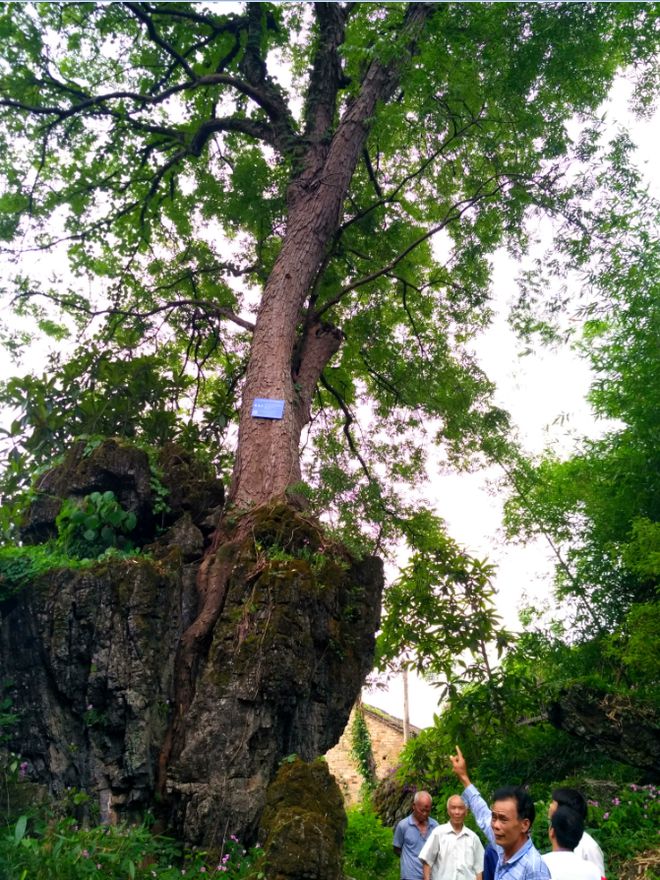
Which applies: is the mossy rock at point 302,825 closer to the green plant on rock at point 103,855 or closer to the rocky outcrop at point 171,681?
the green plant on rock at point 103,855

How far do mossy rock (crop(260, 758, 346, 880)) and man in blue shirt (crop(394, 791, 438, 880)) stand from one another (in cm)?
156

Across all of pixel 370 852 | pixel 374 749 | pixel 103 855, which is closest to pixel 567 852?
pixel 103 855

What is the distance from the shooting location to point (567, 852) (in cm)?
281

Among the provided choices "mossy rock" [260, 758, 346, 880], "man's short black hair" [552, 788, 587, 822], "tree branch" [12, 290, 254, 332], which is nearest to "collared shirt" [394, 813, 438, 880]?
"mossy rock" [260, 758, 346, 880]

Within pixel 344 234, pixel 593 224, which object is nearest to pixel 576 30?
pixel 593 224

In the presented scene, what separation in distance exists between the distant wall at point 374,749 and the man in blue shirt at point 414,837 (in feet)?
45.4

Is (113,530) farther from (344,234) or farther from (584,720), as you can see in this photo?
(344,234)

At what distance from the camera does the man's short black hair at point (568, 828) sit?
9.32ft

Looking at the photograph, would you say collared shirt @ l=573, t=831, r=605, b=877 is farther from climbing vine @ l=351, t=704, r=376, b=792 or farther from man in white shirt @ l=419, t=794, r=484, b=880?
climbing vine @ l=351, t=704, r=376, b=792

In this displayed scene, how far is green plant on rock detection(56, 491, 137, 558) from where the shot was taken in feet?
15.5

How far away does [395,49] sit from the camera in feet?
20.8

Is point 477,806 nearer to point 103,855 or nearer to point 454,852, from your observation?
point 454,852

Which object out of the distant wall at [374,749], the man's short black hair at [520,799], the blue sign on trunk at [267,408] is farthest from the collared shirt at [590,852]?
the distant wall at [374,749]

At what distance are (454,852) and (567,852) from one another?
65.4 inches
